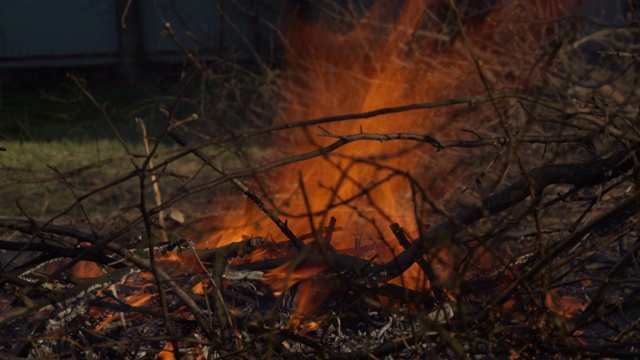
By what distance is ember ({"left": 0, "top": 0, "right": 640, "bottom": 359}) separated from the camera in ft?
6.95

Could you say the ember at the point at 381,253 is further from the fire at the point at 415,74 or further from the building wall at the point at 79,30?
the building wall at the point at 79,30

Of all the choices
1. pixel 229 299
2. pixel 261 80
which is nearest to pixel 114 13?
pixel 261 80

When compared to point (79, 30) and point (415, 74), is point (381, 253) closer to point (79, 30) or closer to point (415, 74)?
point (415, 74)

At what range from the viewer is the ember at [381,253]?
2117 millimetres

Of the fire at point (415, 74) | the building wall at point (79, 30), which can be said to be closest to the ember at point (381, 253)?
the fire at point (415, 74)

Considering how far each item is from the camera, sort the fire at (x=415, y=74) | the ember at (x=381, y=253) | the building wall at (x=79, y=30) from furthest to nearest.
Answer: the building wall at (x=79, y=30), the fire at (x=415, y=74), the ember at (x=381, y=253)

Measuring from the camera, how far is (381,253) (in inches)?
133

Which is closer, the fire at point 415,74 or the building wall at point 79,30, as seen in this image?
the fire at point 415,74

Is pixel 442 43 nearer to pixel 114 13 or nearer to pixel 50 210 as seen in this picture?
pixel 50 210

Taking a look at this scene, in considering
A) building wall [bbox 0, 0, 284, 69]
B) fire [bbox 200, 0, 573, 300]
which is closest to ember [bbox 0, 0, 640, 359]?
fire [bbox 200, 0, 573, 300]

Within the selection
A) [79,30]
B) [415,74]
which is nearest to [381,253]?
[415,74]

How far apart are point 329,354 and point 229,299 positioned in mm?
754

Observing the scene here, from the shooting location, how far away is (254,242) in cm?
281

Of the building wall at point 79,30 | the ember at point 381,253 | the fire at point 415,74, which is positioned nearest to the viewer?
the ember at point 381,253
